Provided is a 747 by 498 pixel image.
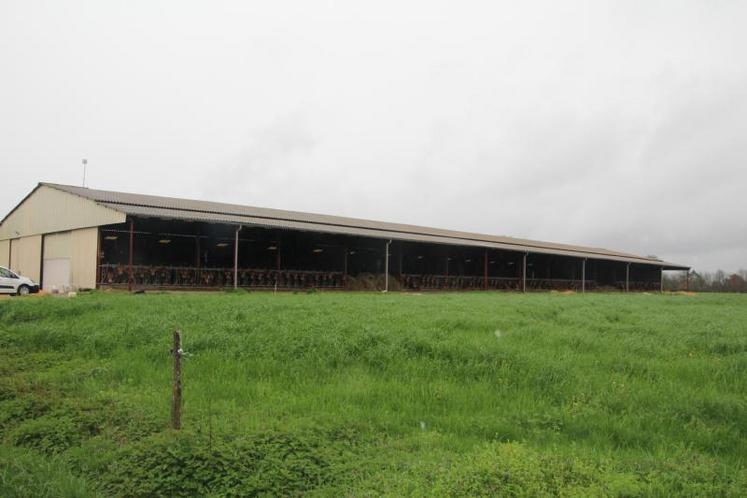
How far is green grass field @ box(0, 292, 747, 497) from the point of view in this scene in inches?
181

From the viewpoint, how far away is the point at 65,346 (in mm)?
9695

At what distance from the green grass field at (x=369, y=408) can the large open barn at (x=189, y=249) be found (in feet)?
32.7

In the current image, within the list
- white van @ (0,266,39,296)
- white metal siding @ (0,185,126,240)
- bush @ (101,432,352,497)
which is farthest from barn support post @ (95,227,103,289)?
bush @ (101,432,352,497)

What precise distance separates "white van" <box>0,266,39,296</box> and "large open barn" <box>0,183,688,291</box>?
127cm

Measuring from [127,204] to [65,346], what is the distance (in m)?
→ 14.3

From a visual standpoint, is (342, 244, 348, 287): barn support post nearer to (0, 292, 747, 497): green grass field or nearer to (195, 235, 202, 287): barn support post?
(195, 235, 202, 287): barn support post

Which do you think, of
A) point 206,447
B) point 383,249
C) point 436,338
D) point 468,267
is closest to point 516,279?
point 468,267

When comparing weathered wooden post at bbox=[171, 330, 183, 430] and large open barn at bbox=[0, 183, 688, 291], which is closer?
weathered wooden post at bbox=[171, 330, 183, 430]

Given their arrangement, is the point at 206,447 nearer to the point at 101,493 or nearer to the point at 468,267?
the point at 101,493

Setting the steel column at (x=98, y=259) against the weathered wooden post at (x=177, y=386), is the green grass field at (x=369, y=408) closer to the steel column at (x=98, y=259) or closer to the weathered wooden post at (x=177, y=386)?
the weathered wooden post at (x=177, y=386)

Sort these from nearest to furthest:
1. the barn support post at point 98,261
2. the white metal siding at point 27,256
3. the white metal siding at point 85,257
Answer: the barn support post at point 98,261 < the white metal siding at point 85,257 < the white metal siding at point 27,256

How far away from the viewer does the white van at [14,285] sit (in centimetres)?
2070

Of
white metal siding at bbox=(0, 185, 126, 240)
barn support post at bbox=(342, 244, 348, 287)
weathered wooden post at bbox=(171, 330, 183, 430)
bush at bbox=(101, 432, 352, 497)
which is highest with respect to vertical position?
white metal siding at bbox=(0, 185, 126, 240)

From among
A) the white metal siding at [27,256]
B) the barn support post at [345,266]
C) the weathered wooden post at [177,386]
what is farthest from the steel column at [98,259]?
the weathered wooden post at [177,386]
